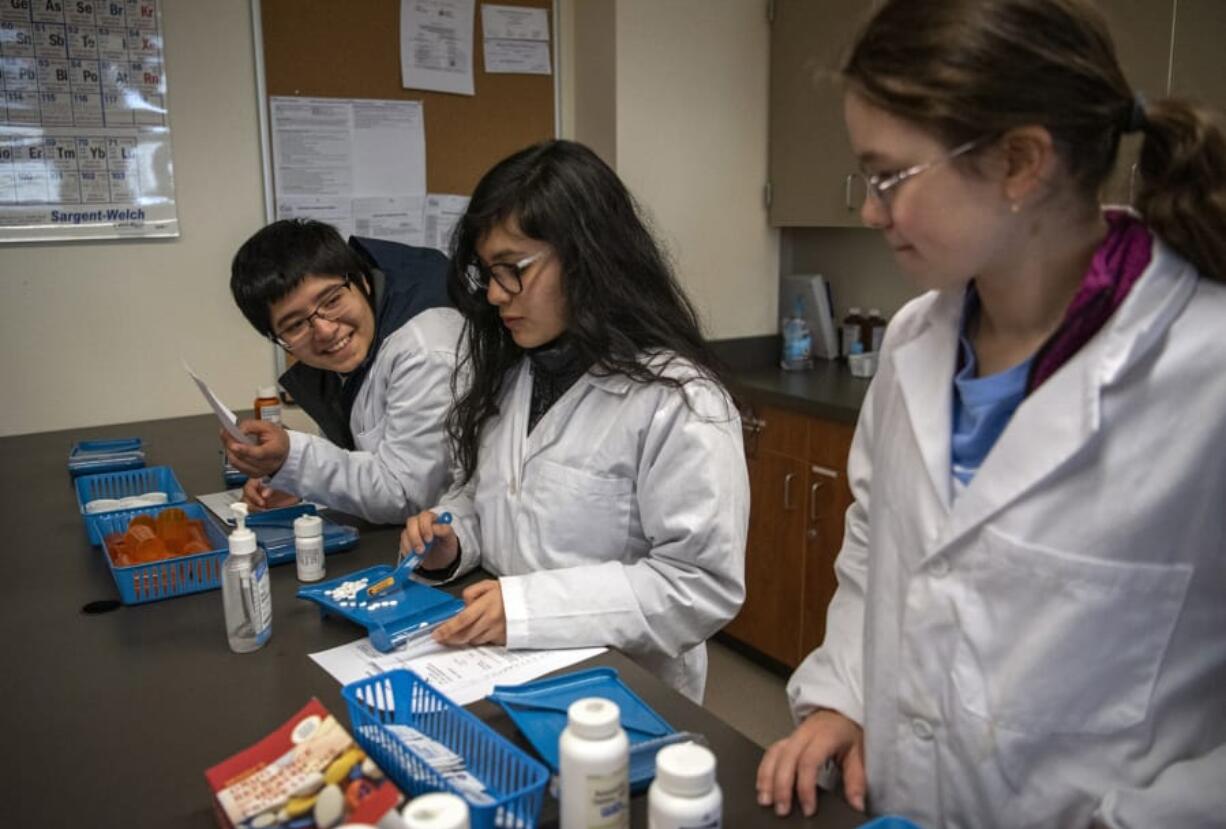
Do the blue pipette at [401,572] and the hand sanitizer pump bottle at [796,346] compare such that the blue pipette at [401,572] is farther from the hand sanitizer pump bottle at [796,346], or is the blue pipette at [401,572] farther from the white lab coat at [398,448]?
the hand sanitizer pump bottle at [796,346]

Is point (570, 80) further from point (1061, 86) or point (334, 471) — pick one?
point (1061, 86)

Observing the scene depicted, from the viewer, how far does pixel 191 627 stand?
4.46 feet

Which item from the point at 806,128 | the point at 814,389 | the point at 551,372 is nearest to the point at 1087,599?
the point at 551,372

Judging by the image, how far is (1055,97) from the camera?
2.81 ft

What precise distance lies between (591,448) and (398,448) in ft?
1.79

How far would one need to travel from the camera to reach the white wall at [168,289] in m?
2.61

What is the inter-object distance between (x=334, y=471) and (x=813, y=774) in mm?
1114

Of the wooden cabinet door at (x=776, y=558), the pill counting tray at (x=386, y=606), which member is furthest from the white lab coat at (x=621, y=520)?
the wooden cabinet door at (x=776, y=558)

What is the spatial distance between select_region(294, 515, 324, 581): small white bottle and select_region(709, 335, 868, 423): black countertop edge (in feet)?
3.70

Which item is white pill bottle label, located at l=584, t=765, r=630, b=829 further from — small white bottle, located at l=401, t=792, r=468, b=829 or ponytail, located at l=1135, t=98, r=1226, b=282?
ponytail, located at l=1135, t=98, r=1226, b=282

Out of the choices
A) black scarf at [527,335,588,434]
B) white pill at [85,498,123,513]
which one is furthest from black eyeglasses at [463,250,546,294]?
white pill at [85,498,123,513]

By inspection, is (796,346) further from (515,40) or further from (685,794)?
(685,794)

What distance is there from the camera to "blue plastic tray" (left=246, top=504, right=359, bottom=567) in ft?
5.28

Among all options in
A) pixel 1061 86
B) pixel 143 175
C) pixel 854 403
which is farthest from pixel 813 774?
pixel 143 175
